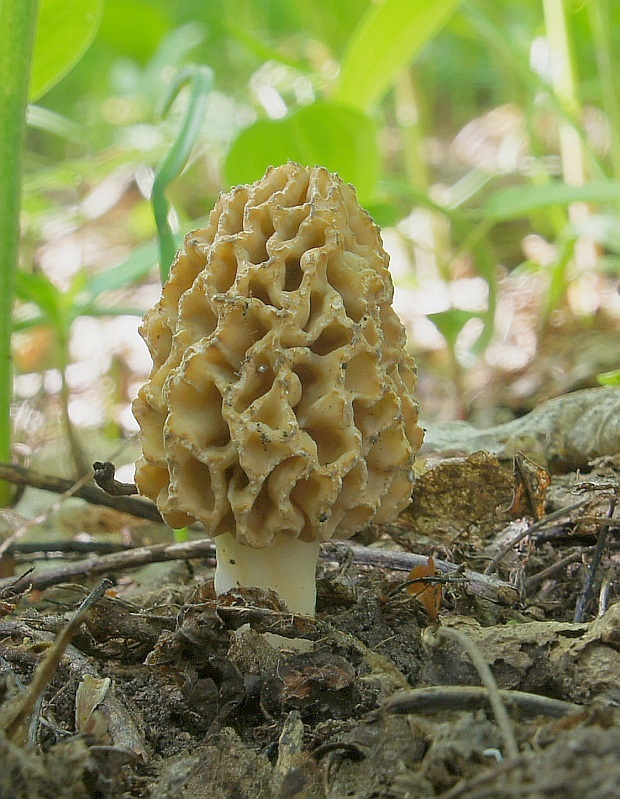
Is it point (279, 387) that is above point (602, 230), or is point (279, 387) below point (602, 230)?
below

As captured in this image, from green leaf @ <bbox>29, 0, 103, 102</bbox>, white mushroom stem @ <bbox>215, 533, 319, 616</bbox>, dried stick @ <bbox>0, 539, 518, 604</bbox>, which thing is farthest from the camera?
green leaf @ <bbox>29, 0, 103, 102</bbox>

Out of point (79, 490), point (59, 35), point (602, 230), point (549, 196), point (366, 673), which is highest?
point (59, 35)

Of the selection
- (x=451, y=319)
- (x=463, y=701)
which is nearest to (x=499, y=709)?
(x=463, y=701)

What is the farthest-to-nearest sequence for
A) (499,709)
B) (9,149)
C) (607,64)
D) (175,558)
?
(607,64) → (9,149) → (175,558) → (499,709)

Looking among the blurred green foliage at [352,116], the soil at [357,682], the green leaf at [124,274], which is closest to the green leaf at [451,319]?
the blurred green foliage at [352,116]

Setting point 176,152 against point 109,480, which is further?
point 176,152

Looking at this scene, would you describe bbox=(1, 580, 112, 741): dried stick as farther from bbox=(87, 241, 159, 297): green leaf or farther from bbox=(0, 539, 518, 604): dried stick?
bbox=(87, 241, 159, 297): green leaf

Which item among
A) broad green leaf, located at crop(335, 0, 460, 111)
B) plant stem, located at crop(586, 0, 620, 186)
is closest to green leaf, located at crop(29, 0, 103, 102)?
broad green leaf, located at crop(335, 0, 460, 111)

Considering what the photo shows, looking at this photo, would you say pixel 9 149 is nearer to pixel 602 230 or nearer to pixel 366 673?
pixel 366 673

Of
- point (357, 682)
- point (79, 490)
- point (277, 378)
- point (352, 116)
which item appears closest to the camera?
point (357, 682)
